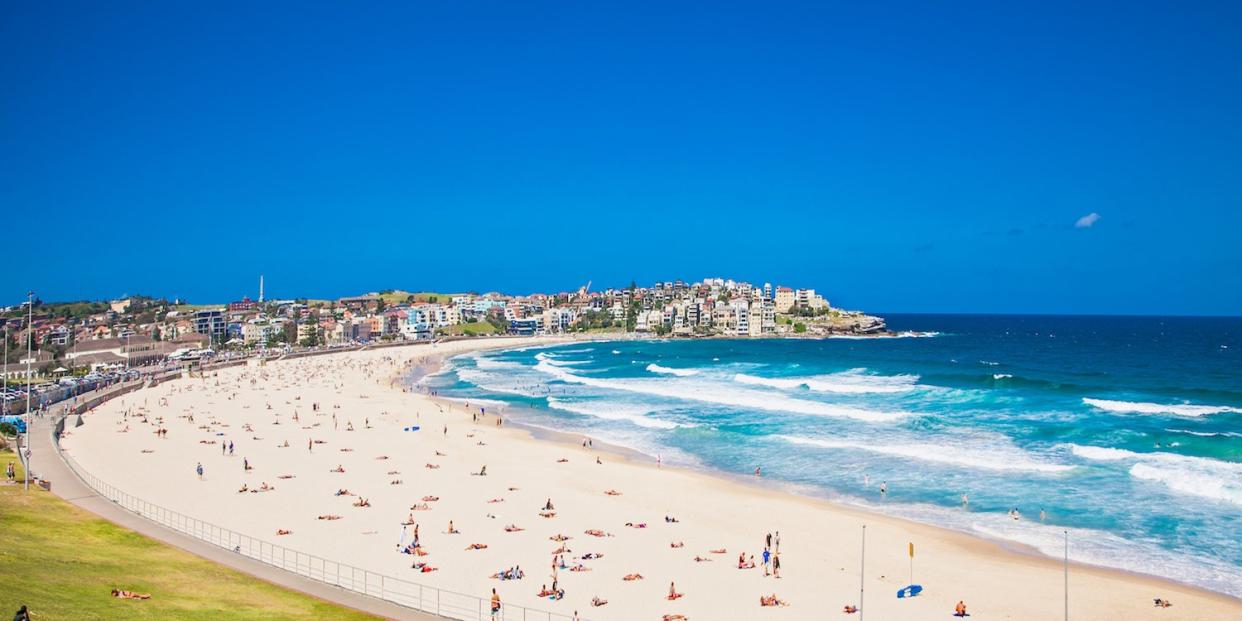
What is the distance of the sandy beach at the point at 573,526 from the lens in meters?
19.0

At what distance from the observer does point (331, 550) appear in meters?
22.0

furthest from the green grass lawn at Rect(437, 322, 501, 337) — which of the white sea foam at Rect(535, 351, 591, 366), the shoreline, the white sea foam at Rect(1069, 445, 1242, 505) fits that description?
the white sea foam at Rect(1069, 445, 1242, 505)

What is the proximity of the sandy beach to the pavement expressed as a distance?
2501mm

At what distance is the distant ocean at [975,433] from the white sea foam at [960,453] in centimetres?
9

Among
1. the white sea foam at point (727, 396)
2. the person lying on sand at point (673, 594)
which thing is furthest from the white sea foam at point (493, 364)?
the person lying on sand at point (673, 594)

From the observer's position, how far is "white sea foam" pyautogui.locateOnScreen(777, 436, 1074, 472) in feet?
109

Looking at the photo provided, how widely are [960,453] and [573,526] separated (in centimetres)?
1991

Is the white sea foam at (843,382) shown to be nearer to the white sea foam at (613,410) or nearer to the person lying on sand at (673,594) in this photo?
the white sea foam at (613,410)

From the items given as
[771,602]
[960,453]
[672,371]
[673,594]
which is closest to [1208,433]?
[960,453]

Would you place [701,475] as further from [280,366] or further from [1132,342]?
[1132,342]

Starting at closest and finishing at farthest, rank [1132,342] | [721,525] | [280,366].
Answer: [721,525] → [280,366] → [1132,342]

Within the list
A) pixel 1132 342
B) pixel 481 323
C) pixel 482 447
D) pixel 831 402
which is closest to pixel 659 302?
pixel 481 323

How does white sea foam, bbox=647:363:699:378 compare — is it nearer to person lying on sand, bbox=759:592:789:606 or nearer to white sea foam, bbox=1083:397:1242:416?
white sea foam, bbox=1083:397:1242:416

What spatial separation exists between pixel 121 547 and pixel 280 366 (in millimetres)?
77473
